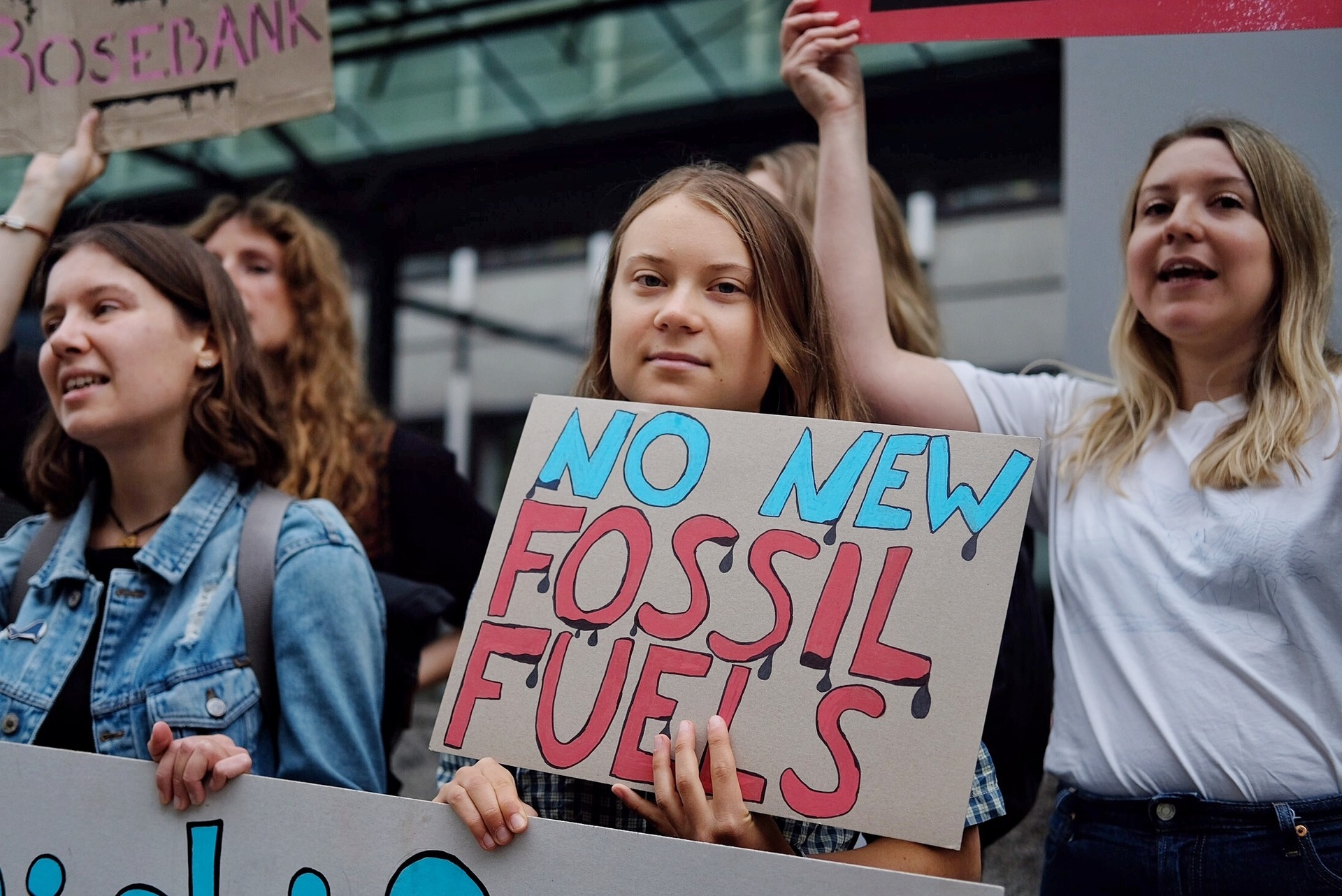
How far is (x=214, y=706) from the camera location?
1549 mm

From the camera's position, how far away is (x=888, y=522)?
1.20m

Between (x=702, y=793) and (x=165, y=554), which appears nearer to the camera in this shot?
(x=702, y=793)

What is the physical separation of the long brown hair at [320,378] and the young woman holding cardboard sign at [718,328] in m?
0.87

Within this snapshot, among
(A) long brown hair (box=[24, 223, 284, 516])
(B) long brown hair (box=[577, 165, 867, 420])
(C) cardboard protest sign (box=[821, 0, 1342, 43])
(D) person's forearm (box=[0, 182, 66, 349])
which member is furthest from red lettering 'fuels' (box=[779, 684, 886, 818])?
(D) person's forearm (box=[0, 182, 66, 349])

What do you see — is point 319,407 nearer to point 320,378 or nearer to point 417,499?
point 320,378

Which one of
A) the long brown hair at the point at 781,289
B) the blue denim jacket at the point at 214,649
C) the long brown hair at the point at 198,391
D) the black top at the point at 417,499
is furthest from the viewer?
the black top at the point at 417,499

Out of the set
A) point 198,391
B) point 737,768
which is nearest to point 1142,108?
point 737,768

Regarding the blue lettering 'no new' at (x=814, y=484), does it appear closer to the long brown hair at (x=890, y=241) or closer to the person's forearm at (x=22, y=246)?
the long brown hair at (x=890, y=241)

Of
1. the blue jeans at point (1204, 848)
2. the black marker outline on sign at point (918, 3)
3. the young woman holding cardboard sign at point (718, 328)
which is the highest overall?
the black marker outline on sign at point (918, 3)

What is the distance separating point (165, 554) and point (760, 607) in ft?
3.03

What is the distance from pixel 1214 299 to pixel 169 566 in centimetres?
145

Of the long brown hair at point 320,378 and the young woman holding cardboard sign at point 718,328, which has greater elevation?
the long brown hair at point 320,378

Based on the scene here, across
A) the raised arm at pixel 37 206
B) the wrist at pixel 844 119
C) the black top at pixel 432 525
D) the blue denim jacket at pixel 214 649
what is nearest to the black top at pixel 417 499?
the black top at pixel 432 525

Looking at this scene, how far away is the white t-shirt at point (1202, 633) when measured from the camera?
1382 mm
